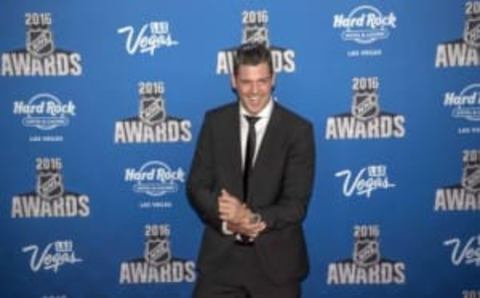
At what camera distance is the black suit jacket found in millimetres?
2648

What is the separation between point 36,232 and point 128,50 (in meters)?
1.24

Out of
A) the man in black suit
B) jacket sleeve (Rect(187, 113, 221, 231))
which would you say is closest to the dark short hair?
the man in black suit

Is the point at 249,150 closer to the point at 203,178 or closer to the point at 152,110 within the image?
the point at 203,178

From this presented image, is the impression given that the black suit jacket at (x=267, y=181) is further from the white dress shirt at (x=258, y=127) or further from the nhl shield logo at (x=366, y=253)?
the nhl shield logo at (x=366, y=253)

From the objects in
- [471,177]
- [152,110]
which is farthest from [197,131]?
[471,177]

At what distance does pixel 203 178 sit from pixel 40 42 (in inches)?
54.8

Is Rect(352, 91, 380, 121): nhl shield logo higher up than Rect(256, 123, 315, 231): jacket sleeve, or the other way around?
Rect(352, 91, 380, 121): nhl shield logo

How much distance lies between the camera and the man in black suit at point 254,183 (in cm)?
262

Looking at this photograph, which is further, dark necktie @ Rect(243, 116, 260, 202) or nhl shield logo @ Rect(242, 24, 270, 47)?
nhl shield logo @ Rect(242, 24, 270, 47)

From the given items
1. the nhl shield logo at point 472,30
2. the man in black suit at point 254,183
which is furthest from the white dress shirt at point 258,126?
the nhl shield logo at point 472,30

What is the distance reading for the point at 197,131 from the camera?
11.3 ft

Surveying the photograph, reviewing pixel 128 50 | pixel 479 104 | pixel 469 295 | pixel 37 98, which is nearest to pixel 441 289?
pixel 469 295

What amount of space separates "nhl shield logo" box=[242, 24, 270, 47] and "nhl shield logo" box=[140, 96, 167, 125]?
2.00 ft

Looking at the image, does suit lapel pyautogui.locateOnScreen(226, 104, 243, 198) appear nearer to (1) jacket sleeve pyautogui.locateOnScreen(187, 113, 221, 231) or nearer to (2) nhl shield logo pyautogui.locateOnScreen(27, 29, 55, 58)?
(1) jacket sleeve pyautogui.locateOnScreen(187, 113, 221, 231)
